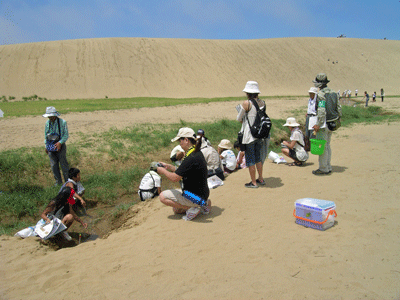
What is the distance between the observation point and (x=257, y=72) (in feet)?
166

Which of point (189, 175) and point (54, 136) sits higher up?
point (54, 136)

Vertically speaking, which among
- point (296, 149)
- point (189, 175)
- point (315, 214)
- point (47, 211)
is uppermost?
point (189, 175)

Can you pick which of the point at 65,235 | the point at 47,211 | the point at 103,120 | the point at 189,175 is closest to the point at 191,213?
the point at 189,175

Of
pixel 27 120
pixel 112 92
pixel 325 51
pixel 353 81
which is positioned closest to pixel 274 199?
pixel 27 120

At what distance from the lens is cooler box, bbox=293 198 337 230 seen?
3769 mm

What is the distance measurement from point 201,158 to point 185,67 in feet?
152

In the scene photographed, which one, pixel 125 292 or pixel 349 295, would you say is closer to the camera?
pixel 349 295

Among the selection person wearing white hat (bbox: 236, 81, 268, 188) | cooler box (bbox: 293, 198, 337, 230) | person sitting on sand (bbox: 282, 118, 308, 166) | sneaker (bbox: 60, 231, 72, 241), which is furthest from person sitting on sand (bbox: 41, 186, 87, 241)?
person sitting on sand (bbox: 282, 118, 308, 166)

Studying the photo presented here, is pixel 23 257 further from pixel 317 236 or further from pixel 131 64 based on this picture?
pixel 131 64

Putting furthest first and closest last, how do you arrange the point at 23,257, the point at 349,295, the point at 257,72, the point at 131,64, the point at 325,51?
the point at 325,51 < the point at 257,72 < the point at 131,64 < the point at 23,257 < the point at 349,295

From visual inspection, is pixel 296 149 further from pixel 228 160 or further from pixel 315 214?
pixel 315 214

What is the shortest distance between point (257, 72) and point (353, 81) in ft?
54.3

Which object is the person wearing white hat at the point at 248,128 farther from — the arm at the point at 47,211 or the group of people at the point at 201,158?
the arm at the point at 47,211

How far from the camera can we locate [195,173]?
4.42m
